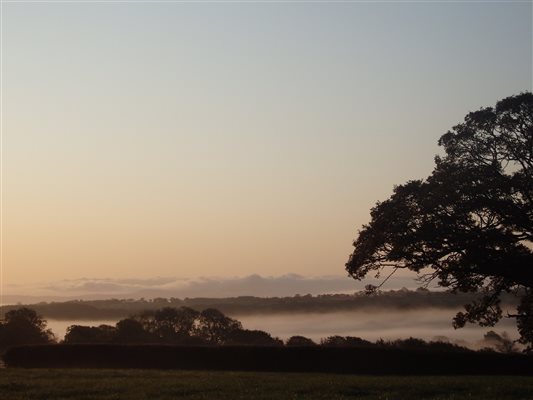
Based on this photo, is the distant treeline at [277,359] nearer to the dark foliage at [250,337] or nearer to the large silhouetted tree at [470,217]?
the large silhouetted tree at [470,217]

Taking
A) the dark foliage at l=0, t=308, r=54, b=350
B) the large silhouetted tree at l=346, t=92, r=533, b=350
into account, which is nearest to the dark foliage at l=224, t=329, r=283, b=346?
the dark foliage at l=0, t=308, r=54, b=350

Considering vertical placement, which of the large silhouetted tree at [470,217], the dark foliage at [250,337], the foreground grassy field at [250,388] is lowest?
the foreground grassy field at [250,388]

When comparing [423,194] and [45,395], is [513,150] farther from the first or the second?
[45,395]

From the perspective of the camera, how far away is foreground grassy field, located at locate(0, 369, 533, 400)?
25125 mm

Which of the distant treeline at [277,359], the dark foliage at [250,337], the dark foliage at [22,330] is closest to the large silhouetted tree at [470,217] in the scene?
the distant treeline at [277,359]

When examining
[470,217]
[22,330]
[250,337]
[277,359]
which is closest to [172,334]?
[250,337]

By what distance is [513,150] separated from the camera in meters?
37.5

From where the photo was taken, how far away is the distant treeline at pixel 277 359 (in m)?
42.2

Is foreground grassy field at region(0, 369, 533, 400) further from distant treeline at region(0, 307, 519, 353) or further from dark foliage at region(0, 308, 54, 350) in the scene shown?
dark foliage at region(0, 308, 54, 350)

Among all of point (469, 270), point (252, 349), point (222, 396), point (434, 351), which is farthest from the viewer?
point (252, 349)

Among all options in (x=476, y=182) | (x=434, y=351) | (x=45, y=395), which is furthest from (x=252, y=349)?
(x=45, y=395)

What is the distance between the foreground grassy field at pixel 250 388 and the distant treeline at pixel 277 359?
1162 centimetres

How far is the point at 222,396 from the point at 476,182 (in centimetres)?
1840

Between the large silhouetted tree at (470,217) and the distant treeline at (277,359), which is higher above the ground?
the large silhouetted tree at (470,217)
